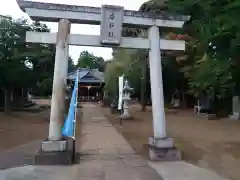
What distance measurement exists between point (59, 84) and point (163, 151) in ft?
10.1

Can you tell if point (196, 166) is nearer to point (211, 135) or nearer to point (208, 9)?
point (208, 9)

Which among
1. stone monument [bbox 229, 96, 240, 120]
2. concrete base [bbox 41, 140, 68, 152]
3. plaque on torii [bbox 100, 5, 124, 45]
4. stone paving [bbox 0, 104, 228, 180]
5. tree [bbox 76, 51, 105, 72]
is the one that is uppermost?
tree [bbox 76, 51, 105, 72]

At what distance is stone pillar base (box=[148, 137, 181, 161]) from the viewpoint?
7.92 meters

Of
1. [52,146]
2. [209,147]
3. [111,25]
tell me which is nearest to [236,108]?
[209,147]

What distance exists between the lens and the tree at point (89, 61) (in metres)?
72.0

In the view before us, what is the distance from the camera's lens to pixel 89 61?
2913 inches

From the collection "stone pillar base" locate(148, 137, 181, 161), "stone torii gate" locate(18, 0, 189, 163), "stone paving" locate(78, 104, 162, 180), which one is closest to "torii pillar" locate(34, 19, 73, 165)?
"stone torii gate" locate(18, 0, 189, 163)

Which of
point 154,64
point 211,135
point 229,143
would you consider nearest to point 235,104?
point 211,135

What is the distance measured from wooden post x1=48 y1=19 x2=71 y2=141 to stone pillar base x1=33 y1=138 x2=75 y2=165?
183 mm

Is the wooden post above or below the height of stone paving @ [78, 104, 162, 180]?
above

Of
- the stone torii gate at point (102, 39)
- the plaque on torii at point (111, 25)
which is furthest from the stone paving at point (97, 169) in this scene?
the plaque on torii at point (111, 25)

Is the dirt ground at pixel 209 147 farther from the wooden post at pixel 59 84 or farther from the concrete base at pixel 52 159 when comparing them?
the wooden post at pixel 59 84

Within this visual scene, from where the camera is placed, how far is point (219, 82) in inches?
666

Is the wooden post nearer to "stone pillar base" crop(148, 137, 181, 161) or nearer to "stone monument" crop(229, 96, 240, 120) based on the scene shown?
"stone pillar base" crop(148, 137, 181, 161)
